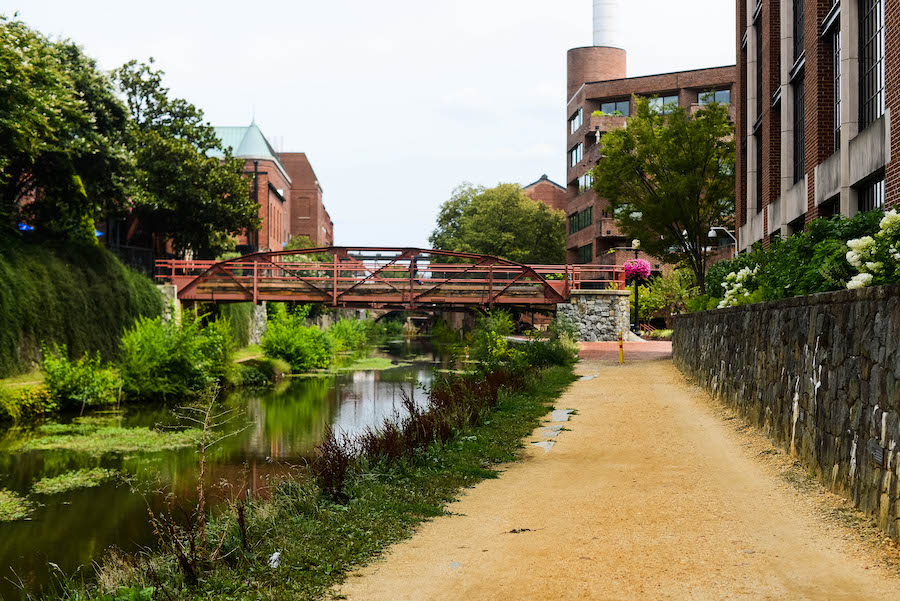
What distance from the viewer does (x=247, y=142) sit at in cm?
9062

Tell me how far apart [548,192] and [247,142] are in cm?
3164

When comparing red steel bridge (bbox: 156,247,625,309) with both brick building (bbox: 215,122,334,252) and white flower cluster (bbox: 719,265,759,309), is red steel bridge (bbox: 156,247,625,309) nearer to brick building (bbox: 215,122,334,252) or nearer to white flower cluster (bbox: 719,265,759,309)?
white flower cluster (bbox: 719,265,759,309)

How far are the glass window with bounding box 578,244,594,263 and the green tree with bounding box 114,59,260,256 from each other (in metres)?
30.4

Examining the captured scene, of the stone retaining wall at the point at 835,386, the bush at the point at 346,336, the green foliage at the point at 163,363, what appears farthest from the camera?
the bush at the point at 346,336

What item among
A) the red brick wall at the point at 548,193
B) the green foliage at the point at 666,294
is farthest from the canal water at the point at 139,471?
the red brick wall at the point at 548,193

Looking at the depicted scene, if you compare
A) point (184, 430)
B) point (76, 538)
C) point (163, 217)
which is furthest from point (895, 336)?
point (163, 217)

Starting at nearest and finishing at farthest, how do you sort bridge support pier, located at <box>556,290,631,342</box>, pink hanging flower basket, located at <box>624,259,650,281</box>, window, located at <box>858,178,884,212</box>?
window, located at <box>858,178,884,212</box>
pink hanging flower basket, located at <box>624,259,650,281</box>
bridge support pier, located at <box>556,290,631,342</box>

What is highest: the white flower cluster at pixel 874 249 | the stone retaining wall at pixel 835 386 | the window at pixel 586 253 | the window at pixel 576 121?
the window at pixel 576 121

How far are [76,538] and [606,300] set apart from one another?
3319 centimetres

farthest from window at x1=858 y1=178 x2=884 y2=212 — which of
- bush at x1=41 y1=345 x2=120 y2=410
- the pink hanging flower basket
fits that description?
the pink hanging flower basket

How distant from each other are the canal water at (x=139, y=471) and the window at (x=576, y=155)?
45645 millimetres

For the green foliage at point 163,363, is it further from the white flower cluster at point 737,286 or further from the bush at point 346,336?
the bush at point 346,336

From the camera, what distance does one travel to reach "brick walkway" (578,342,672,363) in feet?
101

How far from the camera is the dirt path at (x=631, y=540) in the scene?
5879mm
